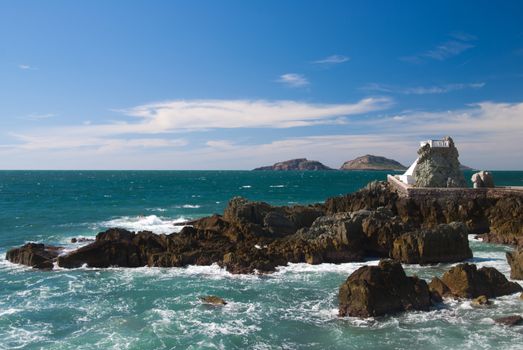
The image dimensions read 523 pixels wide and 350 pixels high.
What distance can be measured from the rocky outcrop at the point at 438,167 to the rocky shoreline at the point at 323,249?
29.7ft

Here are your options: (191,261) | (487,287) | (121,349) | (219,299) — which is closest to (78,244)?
(191,261)

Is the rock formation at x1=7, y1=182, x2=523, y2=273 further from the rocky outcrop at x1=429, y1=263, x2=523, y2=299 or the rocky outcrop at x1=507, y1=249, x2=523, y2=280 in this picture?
the rocky outcrop at x1=429, y1=263, x2=523, y2=299

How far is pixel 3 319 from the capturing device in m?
21.0

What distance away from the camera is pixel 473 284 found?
21.7 metres

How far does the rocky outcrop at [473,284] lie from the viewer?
21.6 meters

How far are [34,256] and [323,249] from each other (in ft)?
59.7

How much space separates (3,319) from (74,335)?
4456 millimetres

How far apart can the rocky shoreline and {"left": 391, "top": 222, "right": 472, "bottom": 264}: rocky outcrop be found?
56mm

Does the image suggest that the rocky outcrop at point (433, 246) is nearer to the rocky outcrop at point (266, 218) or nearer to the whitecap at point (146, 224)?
the rocky outcrop at point (266, 218)

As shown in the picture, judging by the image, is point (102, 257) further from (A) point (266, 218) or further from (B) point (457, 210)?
(B) point (457, 210)

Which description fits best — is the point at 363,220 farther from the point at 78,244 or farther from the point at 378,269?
the point at 78,244

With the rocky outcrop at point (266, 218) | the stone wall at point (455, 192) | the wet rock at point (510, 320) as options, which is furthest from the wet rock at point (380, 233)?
the stone wall at point (455, 192)

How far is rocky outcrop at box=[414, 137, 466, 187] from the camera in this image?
157 ft

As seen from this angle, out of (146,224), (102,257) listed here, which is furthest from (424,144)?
(102,257)
